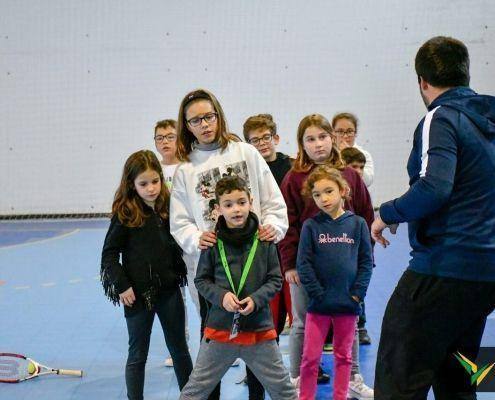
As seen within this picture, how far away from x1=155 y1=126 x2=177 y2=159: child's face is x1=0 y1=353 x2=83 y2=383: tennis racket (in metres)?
1.71

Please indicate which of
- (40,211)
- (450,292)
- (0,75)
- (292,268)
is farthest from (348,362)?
(0,75)

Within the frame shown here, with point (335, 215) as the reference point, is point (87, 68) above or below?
above

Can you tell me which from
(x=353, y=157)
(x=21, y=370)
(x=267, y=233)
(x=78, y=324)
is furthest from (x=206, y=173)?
(x=78, y=324)

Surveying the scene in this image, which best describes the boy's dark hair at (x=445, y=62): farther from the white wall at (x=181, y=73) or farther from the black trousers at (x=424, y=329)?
the white wall at (x=181, y=73)

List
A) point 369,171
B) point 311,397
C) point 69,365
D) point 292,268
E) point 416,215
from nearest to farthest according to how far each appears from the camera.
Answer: point 416,215
point 311,397
point 292,268
point 69,365
point 369,171

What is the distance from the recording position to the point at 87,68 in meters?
10.0

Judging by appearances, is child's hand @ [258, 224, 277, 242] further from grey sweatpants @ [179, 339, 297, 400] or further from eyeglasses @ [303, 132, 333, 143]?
eyeglasses @ [303, 132, 333, 143]

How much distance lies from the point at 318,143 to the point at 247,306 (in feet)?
3.82

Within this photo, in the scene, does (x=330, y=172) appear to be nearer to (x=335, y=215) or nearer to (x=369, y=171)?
(x=335, y=215)

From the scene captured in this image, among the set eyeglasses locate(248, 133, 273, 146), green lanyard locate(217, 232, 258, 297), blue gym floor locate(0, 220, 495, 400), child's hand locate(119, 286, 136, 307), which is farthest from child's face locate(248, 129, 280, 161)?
blue gym floor locate(0, 220, 495, 400)

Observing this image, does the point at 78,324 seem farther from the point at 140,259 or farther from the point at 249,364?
the point at 249,364

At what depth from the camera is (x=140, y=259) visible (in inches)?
126

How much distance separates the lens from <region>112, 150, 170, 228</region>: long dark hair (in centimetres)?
320

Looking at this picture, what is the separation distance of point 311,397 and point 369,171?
2.29m
